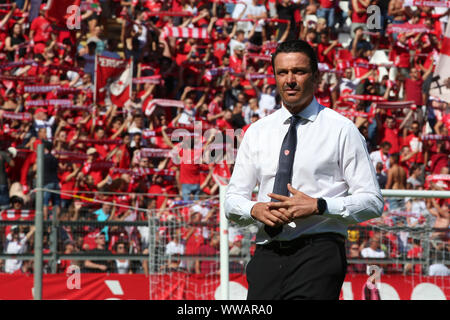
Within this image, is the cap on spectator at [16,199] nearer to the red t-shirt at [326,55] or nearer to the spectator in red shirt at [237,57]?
the spectator in red shirt at [237,57]

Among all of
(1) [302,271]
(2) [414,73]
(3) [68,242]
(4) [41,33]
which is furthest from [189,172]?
(1) [302,271]

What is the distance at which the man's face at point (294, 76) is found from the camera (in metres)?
3.75

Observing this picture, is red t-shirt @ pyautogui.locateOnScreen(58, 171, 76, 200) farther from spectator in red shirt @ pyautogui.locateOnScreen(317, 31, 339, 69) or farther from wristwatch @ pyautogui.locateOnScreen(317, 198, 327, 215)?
wristwatch @ pyautogui.locateOnScreen(317, 198, 327, 215)

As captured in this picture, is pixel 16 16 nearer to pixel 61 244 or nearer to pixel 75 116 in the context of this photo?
pixel 75 116

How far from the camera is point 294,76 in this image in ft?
12.3

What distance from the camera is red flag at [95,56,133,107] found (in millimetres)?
14391

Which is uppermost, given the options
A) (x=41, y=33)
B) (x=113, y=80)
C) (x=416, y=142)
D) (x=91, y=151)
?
(x=41, y=33)

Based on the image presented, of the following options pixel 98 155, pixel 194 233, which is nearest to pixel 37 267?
pixel 194 233

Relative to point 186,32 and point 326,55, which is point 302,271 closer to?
point 186,32

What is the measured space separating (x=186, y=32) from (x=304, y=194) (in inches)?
480

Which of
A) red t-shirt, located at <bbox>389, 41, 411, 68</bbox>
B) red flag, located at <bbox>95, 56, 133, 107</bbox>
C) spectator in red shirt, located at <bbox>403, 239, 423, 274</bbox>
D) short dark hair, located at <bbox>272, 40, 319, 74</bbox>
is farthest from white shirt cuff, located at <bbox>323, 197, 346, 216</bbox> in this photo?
red t-shirt, located at <bbox>389, 41, 411, 68</bbox>

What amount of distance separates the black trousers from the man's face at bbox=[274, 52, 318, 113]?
23.7 inches

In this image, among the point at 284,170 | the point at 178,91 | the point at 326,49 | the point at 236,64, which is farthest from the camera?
the point at 326,49

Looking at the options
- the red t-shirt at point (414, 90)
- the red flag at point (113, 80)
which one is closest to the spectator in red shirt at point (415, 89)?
the red t-shirt at point (414, 90)
